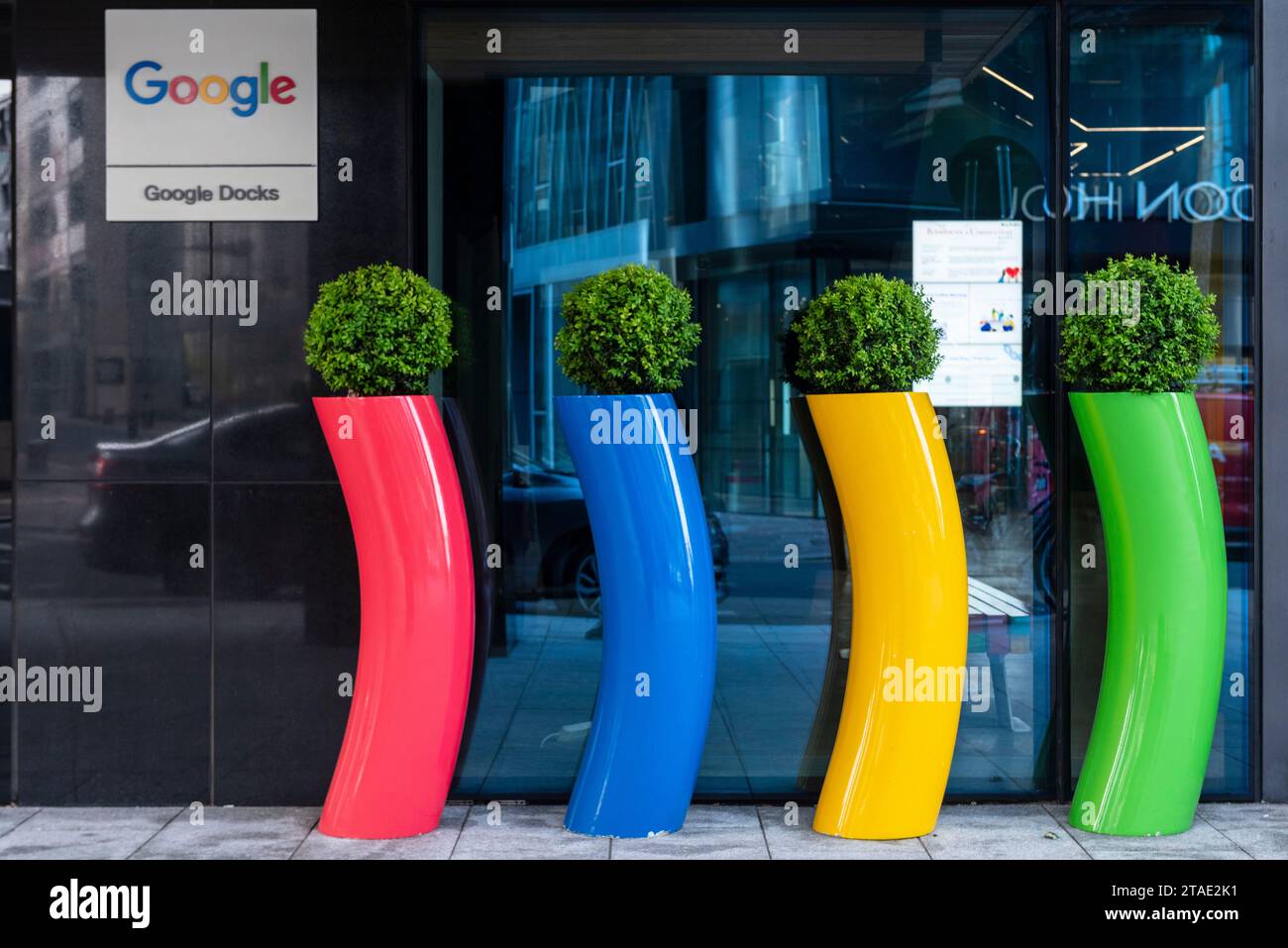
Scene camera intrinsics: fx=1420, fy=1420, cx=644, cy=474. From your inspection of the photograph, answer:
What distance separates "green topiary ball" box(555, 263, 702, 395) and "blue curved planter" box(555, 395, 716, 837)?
0.11m

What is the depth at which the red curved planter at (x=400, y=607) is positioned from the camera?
5.45 meters

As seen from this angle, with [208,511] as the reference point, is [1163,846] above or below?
below

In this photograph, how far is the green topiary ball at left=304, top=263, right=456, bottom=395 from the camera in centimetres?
543

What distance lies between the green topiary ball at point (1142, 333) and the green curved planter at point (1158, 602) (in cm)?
9

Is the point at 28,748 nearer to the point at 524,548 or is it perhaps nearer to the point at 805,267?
the point at 524,548

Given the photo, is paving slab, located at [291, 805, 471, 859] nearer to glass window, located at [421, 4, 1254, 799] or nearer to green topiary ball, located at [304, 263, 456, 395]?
glass window, located at [421, 4, 1254, 799]

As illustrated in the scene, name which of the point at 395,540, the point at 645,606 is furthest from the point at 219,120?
the point at 645,606

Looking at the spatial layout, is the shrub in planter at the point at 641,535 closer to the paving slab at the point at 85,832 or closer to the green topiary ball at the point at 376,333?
the green topiary ball at the point at 376,333

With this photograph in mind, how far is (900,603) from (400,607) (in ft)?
6.34

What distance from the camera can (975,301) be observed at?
626 centimetres

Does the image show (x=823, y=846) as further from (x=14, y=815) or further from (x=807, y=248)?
(x=14, y=815)

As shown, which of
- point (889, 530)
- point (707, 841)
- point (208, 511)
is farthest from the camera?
point (208, 511)

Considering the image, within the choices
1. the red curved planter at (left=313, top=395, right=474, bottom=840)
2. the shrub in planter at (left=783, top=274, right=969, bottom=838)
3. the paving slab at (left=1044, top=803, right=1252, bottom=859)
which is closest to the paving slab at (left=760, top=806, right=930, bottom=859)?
the shrub in planter at (left=783, top=274, right=969, bottom=838)

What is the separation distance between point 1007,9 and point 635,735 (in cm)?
356
